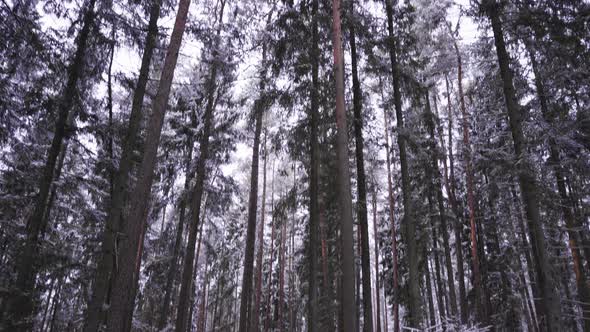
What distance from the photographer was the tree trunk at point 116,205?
7469mm

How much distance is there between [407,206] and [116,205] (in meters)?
8.41

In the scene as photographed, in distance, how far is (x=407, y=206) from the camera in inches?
420

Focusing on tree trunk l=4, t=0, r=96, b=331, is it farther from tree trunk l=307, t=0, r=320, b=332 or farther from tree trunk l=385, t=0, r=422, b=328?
tree trunk l=385, t=0, r=422, b=328

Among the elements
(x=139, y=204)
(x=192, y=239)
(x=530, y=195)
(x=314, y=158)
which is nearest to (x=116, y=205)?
(x=139, y=204)

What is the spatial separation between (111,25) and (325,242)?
13834 mm

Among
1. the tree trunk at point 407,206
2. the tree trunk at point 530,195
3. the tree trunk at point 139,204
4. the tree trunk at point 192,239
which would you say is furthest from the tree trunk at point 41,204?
the tree trunk at point 530,195

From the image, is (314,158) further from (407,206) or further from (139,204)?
(139,204)

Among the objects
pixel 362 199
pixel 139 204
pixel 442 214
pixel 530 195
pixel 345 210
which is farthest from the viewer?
pixel 442 214

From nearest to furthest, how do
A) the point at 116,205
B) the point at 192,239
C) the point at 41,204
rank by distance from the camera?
the point at 116,205, the point at 41,204, the point at 192,239

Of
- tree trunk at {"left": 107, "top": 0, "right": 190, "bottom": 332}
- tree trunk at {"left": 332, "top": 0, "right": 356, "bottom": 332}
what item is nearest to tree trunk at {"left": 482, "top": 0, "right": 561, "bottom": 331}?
tree trunk at {"left": 332, "top": 0, "right": 356, "bottom": 332}

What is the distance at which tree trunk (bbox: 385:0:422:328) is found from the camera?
959cm

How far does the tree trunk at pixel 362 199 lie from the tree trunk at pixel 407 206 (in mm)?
1211

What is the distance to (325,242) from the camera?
18234 mm

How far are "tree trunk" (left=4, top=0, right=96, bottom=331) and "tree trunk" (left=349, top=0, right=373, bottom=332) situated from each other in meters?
7.83
